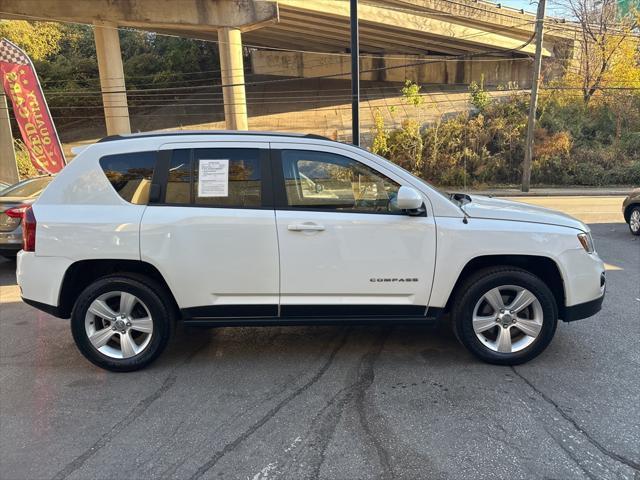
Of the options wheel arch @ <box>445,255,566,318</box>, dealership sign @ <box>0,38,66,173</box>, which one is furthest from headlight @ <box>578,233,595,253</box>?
dealership sign @ <box>0,38,66,173</box>

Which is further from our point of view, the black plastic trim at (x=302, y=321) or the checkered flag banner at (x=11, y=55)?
the checkered flag banner at (x=11, y=55)

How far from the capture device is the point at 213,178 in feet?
12.2

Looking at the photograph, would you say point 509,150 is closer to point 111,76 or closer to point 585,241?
point 111,76

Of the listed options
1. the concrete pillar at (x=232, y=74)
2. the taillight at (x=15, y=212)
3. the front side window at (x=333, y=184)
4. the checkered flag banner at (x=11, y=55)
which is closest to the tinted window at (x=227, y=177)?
the front side window at (x=333, y=184)

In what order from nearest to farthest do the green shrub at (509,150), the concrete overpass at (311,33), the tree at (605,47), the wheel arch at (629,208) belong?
the wheel arch at (629,208)
the concrete overpass at (311,33)
the green shrub at (509,150)
the tree at (605,47)

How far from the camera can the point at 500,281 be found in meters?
3.73

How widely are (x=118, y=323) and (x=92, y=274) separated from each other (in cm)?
51

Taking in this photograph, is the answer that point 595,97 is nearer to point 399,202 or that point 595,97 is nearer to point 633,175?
point 633,175

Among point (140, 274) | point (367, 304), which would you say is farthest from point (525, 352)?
point (140, 274)

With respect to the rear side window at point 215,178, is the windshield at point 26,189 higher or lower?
lower

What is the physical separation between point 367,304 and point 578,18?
33.5 m

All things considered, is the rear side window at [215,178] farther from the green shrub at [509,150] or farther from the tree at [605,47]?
the tree at [605,47]

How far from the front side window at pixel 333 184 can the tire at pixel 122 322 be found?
4.60 feet

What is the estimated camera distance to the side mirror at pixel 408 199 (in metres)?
3.51
